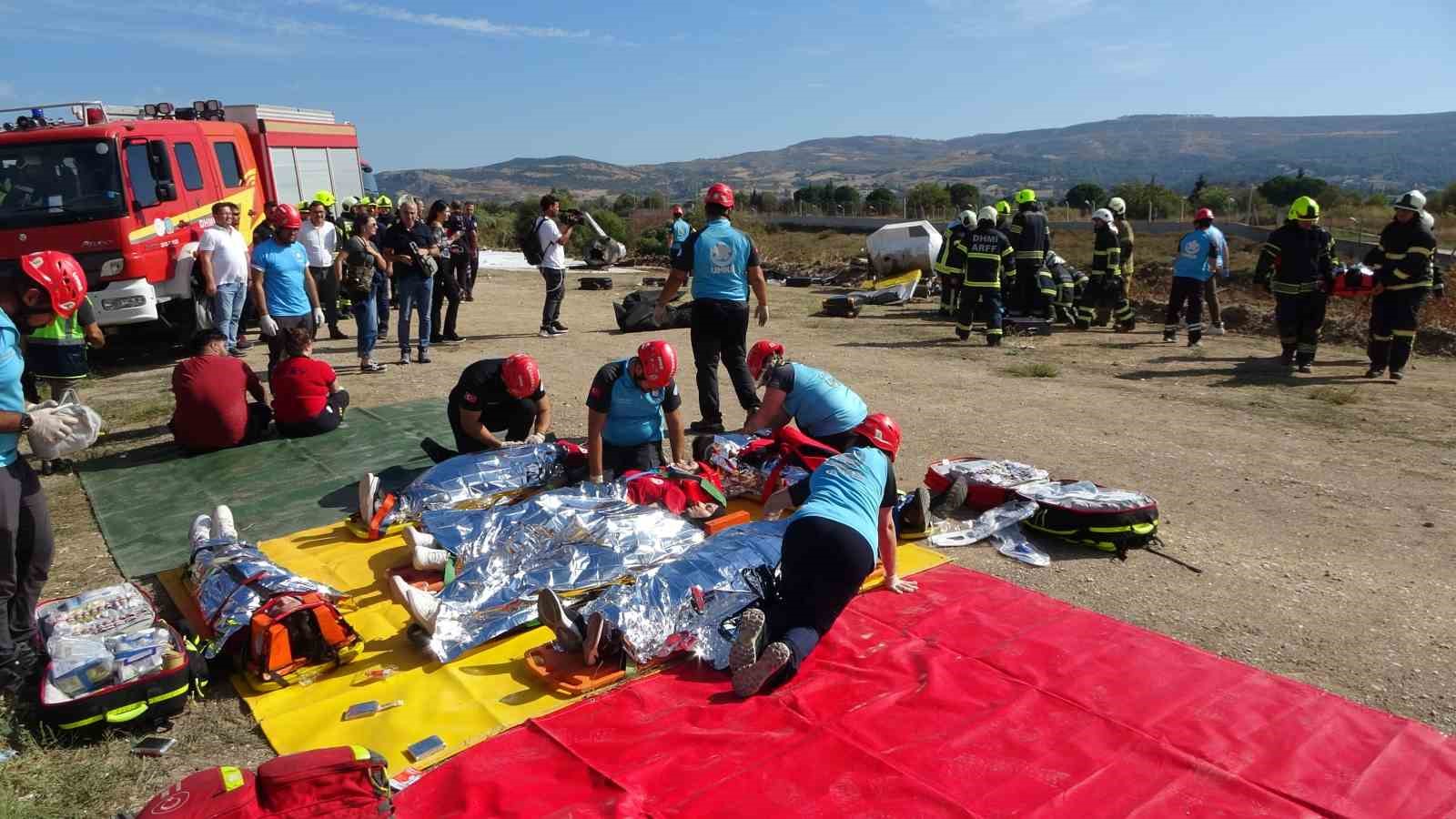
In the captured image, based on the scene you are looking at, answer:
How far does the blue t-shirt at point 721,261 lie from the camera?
7.74 m

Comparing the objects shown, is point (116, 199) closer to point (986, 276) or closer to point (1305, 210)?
point (986, 276)

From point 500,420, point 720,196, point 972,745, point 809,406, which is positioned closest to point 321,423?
point 500,420

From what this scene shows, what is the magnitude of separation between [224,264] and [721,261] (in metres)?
5.67

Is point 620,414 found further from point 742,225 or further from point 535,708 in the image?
point 742,225

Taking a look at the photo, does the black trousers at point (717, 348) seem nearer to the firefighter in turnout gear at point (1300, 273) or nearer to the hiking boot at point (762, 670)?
the hiking boot at point (762, 670)

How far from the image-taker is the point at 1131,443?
7.89 metres

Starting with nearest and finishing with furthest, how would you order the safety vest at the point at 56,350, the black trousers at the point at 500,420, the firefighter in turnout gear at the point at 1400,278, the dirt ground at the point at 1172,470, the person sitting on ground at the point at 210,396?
the dirt ground at the point at 1172,470 < the black trousers at the point at 500,420 < the safety vest at the point at 56,350 < the person sitting on ground at the point at 210,396 < the firefighter in turnout gear at the point at 1400,278

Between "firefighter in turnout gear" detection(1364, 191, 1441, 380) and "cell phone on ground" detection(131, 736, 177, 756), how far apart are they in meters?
10.9

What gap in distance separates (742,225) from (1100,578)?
29.7 m

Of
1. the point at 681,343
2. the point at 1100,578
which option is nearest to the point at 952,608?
the point at 1100,578

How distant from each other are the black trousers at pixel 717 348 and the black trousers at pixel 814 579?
3849mm

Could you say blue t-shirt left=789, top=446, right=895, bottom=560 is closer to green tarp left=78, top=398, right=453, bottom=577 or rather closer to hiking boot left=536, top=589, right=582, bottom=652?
hiking boot left=536, top=589, right=582, bottom=652

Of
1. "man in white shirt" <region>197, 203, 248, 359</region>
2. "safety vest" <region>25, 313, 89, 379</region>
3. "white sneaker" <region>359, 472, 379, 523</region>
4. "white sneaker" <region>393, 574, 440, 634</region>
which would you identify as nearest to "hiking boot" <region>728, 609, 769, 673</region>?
"white sneaker" <region>393, 574, 440, 634</region>

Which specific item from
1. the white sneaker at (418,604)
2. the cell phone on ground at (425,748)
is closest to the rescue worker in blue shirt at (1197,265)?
the white sneaker at (418,604)
